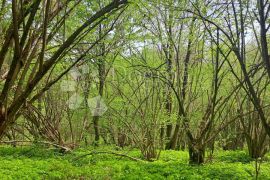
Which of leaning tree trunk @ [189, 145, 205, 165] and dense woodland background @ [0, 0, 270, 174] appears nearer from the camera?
→ dense woodland background @ [0, 0, 270, 174]

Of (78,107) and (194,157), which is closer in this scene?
(194,157)

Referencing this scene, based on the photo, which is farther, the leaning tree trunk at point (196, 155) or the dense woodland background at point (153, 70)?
the leaning tree trunk at point (196, 155)

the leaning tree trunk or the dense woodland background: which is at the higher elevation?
the dense woodland background

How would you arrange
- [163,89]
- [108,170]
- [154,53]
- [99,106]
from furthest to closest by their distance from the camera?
[99,106] → [154,53] → [163,89] → [108,170]

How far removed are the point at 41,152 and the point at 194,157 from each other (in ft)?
18.6

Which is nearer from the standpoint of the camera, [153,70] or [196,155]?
[196,155]

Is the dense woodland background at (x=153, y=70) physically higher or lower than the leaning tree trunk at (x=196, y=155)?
higher

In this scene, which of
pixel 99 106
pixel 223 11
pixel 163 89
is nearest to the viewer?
pixel 223 11

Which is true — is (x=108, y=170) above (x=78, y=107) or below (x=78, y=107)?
below

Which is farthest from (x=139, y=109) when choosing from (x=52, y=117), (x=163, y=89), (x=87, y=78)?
(x=52, y=117)

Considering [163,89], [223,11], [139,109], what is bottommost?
[139,109]

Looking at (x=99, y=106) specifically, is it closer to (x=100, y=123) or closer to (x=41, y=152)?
(x=100, y=123)

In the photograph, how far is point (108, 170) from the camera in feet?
28.7

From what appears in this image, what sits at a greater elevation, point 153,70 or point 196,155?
point 153,70
